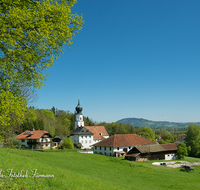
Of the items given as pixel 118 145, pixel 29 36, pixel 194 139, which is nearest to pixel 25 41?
pixel 29 36

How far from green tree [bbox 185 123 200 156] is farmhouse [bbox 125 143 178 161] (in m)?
27.6

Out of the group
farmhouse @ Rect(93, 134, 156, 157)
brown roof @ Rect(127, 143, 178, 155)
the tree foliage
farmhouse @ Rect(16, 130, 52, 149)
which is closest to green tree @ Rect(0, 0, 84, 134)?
the tree foliage

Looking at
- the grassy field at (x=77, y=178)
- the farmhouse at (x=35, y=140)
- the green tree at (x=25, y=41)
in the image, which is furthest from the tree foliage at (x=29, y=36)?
the farmhouse at (x=35, y=140)

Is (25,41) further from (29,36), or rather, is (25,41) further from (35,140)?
(35,140)

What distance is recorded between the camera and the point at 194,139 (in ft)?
243

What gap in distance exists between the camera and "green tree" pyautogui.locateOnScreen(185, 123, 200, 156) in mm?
68625

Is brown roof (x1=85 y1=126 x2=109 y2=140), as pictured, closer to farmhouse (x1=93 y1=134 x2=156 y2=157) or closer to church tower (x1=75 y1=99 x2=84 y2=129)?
church tower (x1=75 y1=99 x2=84 y2=129)

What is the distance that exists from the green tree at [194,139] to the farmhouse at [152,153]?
27555 millimetres

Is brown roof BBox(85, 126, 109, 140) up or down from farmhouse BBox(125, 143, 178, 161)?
up

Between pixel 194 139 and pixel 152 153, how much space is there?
137 feet

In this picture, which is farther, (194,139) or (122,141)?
(194,139)

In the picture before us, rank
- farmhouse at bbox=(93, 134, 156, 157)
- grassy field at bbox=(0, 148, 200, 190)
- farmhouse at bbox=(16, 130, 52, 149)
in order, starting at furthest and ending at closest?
farmhouse at bbox=(16, 130, 52, 149), farmhouse at bbox=(93, 134, 156, 157), grassy field at bbox=(0, 148, 200, 190)

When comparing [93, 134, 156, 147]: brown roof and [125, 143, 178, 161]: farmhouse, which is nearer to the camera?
[125, 143, 178, 161]: farmhouse

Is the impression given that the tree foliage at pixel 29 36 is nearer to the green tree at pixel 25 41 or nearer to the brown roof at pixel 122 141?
the green tree at pixel 25 41
